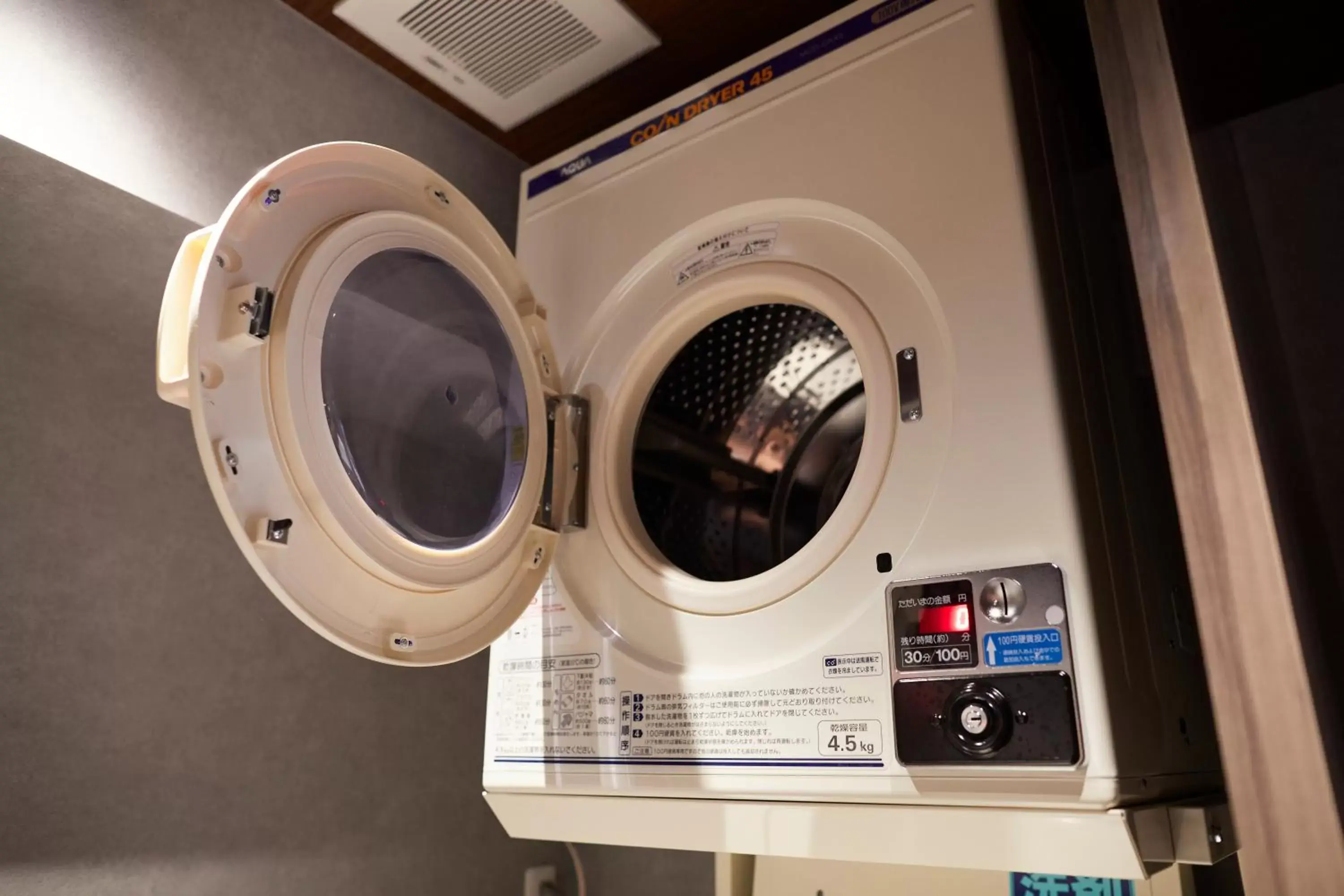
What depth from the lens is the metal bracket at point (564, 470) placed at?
1.04 metres

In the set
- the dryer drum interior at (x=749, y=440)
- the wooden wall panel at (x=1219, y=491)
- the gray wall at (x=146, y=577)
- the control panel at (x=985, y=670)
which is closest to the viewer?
the wooden wall panel at (x=1219, y=491)

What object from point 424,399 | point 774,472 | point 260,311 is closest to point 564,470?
point 424,399

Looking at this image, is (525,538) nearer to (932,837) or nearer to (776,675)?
(776,675)

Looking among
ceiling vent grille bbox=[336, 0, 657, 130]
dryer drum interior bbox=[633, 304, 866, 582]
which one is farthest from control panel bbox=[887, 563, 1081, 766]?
ceiling vent grille bbox=[336, 0, 657, 130]

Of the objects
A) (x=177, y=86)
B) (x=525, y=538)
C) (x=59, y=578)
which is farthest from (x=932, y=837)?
(x=177, y=86)

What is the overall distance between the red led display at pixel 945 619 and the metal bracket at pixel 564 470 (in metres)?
0.43

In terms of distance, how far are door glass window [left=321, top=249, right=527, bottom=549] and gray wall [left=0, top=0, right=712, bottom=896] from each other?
1.23 ft

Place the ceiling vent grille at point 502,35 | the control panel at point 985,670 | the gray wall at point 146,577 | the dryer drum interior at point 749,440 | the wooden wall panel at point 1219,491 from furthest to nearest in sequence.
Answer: the ceiling vent grille at point 502,35 → the dryer drum interior at point 749,440 → the gray wall at point 146,577 → the control panel at point 985,670 → the wooden wall panel at point 1219,491

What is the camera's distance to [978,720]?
75cm

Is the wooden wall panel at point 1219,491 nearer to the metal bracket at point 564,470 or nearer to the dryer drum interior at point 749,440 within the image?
the dryer drum interior at point 749,440

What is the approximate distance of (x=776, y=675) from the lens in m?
0.87

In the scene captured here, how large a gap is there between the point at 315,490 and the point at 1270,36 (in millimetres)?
1276

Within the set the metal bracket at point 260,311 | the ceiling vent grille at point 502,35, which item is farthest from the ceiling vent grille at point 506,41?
the metal bracket at point 260,311

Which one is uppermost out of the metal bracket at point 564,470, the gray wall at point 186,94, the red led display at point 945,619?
the gray wall at point 186,94
